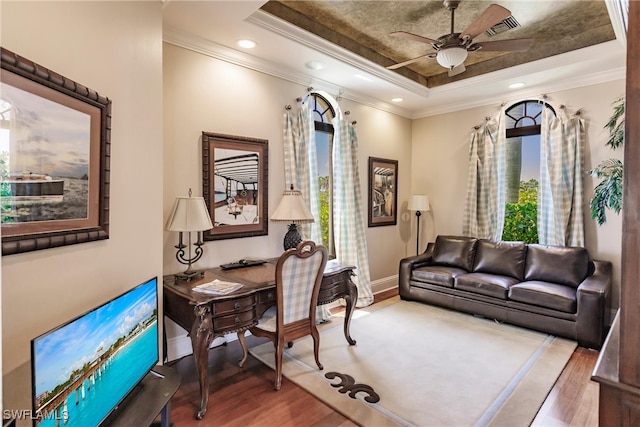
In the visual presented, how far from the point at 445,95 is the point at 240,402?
4.48 metres

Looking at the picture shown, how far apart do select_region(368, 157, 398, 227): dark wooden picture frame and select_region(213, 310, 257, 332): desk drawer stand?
2.86 metres

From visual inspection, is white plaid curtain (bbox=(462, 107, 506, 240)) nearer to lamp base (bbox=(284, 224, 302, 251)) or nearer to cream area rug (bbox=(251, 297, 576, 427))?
cream area rug (bbox=(251, 297, 576, 427))

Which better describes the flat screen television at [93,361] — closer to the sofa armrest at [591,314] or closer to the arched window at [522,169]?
the sofa armrest at [591,314]

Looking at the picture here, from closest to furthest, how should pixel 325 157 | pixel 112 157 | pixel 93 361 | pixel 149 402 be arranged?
pixel 93 361 → pixel 149 402 → pixel 112 157 → pixel 325 157

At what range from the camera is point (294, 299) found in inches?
104

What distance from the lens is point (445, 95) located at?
4.80 meters

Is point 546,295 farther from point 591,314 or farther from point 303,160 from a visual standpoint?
point 303,160

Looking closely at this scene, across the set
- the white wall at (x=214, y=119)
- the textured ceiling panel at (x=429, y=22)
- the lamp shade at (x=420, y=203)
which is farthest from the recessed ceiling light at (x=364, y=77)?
the lamp shade at (x=420, y=203)

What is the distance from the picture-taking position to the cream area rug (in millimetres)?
2271

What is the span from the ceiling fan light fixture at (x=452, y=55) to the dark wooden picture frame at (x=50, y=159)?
2559 mm

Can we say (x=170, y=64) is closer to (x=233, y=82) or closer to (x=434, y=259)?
(x=233, y=82)

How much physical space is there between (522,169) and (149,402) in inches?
194

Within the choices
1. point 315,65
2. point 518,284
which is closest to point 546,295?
point 518,284

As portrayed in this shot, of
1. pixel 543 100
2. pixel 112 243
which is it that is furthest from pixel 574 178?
pixel 112 243
